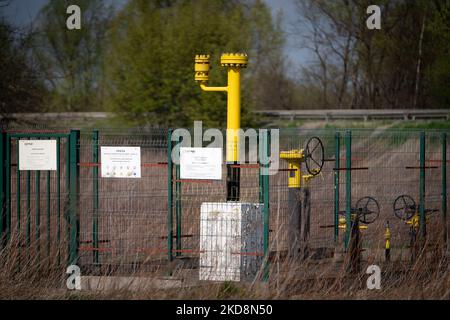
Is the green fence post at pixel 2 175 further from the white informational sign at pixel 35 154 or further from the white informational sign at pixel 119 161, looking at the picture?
the white informational sign at pixel 119 161

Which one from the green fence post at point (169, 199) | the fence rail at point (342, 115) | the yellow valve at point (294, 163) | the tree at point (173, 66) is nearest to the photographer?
the green fence post at point (169, 199)

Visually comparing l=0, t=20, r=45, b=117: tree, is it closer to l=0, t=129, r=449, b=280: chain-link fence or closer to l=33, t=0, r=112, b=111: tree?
l=0, t=129, r=449, b=280: chain-link fence

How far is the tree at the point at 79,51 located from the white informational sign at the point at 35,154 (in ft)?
103

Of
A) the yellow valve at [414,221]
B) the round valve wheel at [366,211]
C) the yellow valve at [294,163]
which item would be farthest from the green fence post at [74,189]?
the yellow valve at [414,221]

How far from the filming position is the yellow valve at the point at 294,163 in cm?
1257

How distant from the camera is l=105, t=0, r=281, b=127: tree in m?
35.4

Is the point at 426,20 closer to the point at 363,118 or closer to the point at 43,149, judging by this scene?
the point at 363,118

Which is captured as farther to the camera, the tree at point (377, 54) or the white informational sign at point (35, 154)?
the tree at point (377, 54)

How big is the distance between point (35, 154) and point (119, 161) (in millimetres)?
1232

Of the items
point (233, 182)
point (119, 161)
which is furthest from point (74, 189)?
point (233, 182)

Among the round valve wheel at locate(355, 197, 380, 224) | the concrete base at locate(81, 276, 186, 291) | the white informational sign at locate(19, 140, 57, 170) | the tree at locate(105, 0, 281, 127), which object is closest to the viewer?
the concrete base at locate(81, 276, 186, 291)

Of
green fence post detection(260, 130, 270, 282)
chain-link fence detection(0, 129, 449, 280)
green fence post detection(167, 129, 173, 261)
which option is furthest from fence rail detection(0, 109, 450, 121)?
green fence post detection(260, 130, 270, 282)

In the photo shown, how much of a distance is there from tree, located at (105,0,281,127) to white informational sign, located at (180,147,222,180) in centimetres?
2302
